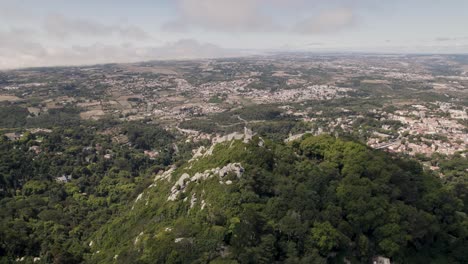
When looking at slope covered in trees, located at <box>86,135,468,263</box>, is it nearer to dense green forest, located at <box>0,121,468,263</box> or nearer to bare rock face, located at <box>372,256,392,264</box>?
dense green forest, located at <box>0,121,468,263</box>

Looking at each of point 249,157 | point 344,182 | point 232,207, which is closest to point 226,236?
point 232,207

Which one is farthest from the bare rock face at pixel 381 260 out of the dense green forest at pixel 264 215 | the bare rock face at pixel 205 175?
the bare rock face at pixel 205 175

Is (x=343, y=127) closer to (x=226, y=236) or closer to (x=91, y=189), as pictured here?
(x=91, y=189)

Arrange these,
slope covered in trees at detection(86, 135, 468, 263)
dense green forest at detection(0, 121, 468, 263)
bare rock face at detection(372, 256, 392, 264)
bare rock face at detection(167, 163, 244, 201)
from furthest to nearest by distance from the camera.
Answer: bare rock face at detection(167, 163, 244, 201) < bare rock face at detection(372, 256, 392, 264) < dense green forest at detection(0, 121, 468, 263) < slope covered in trees at detection(86, 135, 468, 263)

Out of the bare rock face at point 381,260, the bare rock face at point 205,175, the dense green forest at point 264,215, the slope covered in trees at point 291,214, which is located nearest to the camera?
the slope covered in trees at point 291,214

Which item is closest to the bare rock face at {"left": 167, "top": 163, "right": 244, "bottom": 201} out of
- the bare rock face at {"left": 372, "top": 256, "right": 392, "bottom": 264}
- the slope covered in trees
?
the slope covered in trees

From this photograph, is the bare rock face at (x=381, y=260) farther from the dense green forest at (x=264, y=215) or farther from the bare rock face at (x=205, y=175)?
the bare rock face at (x=205, y=175)
